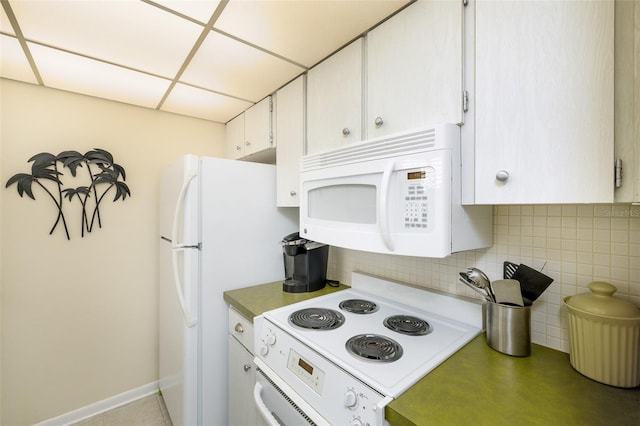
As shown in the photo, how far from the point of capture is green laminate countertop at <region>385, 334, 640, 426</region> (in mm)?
649

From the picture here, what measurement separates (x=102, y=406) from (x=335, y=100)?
2632mm

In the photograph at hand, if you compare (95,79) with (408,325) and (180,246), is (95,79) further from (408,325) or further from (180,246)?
(408,325)

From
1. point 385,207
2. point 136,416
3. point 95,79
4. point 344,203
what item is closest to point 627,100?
point 385,207

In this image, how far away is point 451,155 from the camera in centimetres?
86

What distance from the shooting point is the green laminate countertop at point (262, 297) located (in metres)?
1.36

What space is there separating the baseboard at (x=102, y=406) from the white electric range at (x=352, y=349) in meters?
1.61

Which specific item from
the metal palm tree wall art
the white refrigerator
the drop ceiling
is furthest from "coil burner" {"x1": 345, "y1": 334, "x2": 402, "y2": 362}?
the metal palm tree wall art

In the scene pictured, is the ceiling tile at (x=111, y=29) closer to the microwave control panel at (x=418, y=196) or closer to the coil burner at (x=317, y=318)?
the microwave control panel at (x=418, y=196)

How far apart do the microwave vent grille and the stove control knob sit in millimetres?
765

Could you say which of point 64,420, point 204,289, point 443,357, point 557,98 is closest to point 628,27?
point 557,98

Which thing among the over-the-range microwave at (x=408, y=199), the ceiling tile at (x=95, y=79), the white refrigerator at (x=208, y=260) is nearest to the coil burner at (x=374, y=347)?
the over-the-range microwave at (x=408, y=199)

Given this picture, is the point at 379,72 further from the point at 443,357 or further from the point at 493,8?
the point at 443,357

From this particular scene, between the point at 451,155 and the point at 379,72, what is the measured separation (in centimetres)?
50

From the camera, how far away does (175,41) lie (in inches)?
51.0
